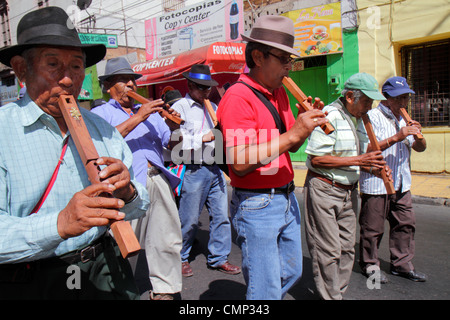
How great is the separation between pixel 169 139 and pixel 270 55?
64.5 inches

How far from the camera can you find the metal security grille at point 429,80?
817cm

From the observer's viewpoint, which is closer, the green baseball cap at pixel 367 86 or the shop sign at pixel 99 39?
the green baseball cap at pixel 367 86

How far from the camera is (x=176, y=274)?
3.23 metres

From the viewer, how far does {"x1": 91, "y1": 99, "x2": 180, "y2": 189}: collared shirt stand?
316cm

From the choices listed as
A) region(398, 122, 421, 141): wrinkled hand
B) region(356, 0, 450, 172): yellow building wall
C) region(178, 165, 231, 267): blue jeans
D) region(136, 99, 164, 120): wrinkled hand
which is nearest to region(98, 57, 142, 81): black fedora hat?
region(136, 99, 164, 120): wrinkled hand

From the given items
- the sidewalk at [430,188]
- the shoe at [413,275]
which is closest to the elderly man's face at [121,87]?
the shoe at [413,275]

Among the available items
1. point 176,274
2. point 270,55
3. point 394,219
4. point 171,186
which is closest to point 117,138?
point 270,55

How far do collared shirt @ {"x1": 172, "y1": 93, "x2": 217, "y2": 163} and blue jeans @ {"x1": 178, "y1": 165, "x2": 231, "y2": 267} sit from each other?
121mm

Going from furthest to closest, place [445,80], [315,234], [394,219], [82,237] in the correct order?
[445,80] < [394,219] < [315,234] < [82,237]

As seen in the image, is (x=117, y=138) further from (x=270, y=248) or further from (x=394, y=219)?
(x=394, y=219)

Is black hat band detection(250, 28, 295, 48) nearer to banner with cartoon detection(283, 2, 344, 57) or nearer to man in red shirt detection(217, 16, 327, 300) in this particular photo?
man in red shirt detection(217, 16, 327, 300)

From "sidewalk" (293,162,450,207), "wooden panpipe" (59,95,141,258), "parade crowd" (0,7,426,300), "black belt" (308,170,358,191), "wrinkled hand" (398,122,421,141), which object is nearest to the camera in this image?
"wooden panpipe" (59,95,141,258)

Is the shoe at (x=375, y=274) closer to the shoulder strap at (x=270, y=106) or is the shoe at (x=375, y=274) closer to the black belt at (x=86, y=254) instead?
the shoulder strap at (x=270, y=106)

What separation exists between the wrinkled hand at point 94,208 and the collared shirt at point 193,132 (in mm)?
2509
